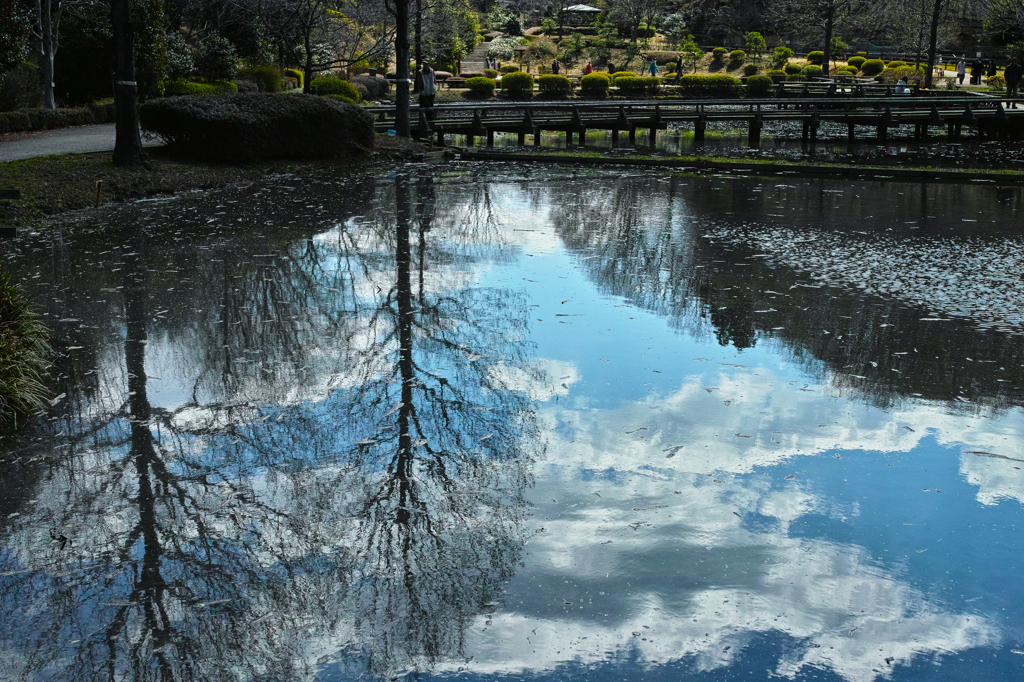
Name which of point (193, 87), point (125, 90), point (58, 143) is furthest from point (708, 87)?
point (125, 90)

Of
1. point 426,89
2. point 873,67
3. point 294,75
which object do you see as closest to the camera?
point 426,89

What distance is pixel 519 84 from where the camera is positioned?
148 ft

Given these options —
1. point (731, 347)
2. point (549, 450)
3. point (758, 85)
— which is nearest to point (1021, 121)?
point (758, 85)

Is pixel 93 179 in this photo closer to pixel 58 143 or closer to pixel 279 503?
pixel 58 143


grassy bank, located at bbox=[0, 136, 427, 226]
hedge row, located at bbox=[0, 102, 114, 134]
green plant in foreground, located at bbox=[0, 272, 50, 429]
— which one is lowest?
green plant in foreground, located at bbox=[0, 272, 50, 429]

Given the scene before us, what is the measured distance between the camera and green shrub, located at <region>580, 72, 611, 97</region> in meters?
45.6

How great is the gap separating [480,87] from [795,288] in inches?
1477

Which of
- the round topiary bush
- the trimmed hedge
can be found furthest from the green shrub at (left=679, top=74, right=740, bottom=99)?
the trimmed hedge

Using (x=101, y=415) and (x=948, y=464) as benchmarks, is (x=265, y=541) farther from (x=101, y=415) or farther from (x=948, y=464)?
(x=948, y=464)

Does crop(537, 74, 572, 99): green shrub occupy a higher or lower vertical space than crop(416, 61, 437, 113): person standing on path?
higher

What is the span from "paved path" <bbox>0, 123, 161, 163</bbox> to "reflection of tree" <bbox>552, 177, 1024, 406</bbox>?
993 centimetres

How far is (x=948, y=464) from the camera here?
572 cm

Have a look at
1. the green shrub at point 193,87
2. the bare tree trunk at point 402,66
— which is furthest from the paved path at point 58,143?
the bare tree trunk at point 402,66

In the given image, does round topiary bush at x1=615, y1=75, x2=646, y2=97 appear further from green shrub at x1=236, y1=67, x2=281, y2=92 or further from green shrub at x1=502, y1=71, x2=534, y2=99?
green shrub at x1=236, y1=67, x2=281, y2=92
